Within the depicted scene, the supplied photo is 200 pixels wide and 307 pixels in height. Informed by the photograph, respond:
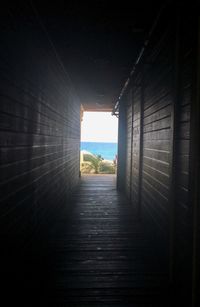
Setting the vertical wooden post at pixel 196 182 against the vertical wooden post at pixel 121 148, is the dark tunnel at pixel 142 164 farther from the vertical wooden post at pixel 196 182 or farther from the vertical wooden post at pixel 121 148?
the vertical wooden post at pixel 121 148

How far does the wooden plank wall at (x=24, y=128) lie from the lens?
8.19ft

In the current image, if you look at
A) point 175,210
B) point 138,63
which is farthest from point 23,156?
point 138,63

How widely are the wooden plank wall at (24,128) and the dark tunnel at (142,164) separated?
0.04ft

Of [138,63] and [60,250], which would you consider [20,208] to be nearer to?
[60,250]

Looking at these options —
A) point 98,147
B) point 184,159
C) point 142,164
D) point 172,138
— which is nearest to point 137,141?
point 142,164

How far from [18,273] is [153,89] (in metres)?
3.55

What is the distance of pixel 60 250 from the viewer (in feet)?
14.4

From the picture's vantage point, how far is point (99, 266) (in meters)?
3.83

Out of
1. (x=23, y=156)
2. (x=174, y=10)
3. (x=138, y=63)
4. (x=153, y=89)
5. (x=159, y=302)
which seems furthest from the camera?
(x=138, y=63)

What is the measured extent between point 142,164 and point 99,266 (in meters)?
2.74

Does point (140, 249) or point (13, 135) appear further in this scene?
point (140, 249)

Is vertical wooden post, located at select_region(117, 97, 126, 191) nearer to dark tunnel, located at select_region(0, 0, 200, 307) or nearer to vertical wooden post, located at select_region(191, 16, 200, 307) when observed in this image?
dark tunnel, located at select_region(0, 0, 200, 307)

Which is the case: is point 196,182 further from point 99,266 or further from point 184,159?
point 99,266

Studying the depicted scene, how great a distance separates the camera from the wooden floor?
10.0 feet
